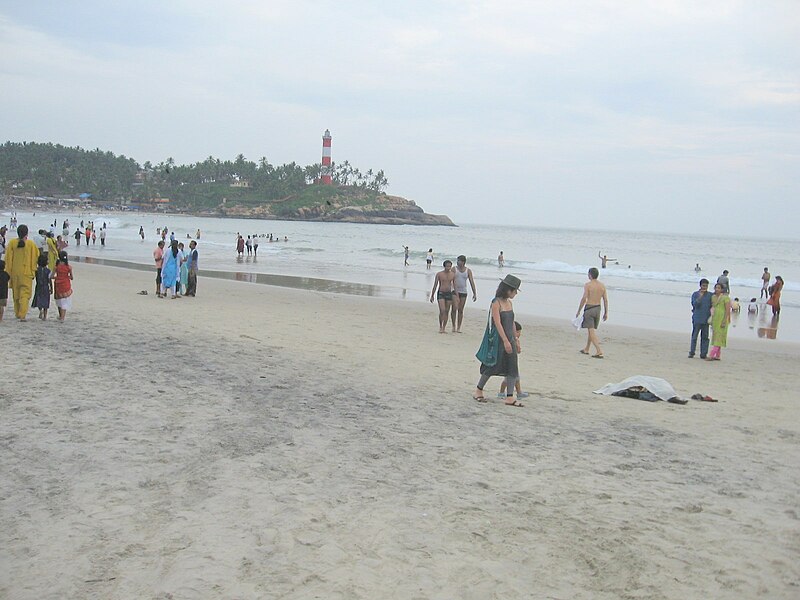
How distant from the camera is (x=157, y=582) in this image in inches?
144

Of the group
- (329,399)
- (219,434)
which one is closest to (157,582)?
(219,434)

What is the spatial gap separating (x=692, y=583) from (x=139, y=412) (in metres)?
4.90

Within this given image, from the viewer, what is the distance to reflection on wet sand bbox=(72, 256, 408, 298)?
2450cm

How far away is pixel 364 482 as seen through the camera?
526 centimetres

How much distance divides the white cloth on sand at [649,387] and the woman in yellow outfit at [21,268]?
8922 mm

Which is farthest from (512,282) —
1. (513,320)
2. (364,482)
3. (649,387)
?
(364,482)

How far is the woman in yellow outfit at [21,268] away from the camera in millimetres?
11523

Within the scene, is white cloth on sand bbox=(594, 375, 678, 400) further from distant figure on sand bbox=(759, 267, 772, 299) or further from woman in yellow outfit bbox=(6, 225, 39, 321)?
distant figure on sand bbox=(759, 267, 772, 299)

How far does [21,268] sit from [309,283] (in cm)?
1585

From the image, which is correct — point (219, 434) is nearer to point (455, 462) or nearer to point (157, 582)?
point (455, 462)

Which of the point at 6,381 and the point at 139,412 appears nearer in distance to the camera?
the point at 139,412

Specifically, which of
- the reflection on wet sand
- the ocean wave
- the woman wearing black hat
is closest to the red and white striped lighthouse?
the ocean wave

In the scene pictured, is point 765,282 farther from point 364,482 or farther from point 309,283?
point 364,482

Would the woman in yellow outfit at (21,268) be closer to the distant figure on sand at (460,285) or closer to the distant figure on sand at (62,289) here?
the distant figure on sand at (62,289)
